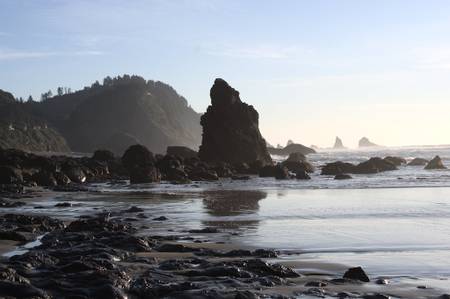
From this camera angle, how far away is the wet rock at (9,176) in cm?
3656

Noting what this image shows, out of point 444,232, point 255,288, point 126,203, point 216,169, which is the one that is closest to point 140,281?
point 255,288

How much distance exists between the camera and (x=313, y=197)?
27.6 meters

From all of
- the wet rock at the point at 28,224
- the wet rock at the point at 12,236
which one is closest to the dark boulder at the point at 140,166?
the wet rock at the point at 28,224

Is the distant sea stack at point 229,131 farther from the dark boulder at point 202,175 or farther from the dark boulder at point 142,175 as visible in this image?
the dark boulder at point 142,175

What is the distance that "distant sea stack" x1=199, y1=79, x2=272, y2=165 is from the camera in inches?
2736

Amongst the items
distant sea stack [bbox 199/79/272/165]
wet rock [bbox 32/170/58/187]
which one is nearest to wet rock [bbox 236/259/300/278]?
wet rock [bbox 32/170/58/187]

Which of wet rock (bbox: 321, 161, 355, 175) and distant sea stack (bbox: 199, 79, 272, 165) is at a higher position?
distant sea stack (bbox: 199, 79, 272, 165)

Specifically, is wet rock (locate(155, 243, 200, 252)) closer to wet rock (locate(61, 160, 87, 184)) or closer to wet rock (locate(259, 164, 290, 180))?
wet rock (locate(61, 160, 87, 184))

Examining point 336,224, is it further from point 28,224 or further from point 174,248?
point 28,224

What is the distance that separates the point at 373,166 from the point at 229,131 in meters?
18.9

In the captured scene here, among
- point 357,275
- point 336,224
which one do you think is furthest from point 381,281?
point 336,224

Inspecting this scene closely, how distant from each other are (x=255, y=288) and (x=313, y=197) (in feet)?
63.8

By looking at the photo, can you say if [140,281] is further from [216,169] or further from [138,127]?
[138,127]

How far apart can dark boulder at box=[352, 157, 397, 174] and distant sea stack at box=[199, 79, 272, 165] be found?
14030mm
